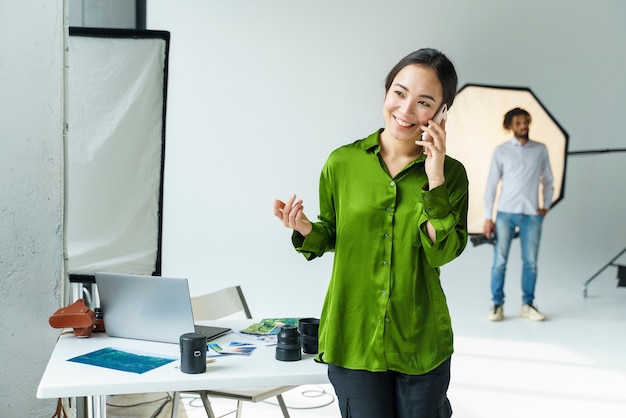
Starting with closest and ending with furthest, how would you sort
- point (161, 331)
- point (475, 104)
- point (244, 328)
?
point (161, 331) → point (244, 328) → point (475, 104)

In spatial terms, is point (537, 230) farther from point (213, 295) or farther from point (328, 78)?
point (213, 295)

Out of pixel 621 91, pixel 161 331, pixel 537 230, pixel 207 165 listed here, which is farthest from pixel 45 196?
pixel 621 91

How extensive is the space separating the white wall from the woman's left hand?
153 centimetres

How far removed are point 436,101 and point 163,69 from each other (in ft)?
5.33

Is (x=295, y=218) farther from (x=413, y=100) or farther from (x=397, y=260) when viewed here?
(x=413, y=100)

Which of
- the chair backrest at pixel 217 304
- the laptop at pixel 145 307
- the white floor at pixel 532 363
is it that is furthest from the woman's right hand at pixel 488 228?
the laptop at pixel 145 307

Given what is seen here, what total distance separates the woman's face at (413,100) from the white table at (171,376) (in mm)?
712

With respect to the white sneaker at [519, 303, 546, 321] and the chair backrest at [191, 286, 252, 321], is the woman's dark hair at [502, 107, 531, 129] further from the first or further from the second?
the chair backrest at [191, 286, 252, 321]

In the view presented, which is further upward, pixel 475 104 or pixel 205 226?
pixel 475 104

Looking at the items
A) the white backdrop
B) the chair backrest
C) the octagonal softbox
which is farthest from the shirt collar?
the octagonal softbox

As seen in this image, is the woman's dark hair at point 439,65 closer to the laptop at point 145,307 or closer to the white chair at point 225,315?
the laptop at point 145,307

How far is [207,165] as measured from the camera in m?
5.66

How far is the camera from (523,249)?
5957mm

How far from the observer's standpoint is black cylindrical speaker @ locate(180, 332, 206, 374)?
172 cm
